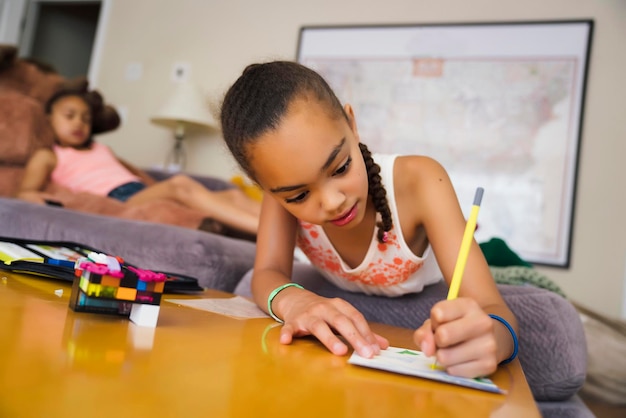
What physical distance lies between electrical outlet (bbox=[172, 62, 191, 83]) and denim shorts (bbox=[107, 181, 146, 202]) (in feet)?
4.53

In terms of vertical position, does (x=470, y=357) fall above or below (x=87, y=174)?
below

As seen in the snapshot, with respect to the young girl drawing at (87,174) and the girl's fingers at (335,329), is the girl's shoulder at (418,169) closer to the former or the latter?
the girl's fingers at (335,329)

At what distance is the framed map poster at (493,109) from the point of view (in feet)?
8.98

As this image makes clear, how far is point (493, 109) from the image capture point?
2867mm

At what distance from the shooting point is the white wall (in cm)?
266

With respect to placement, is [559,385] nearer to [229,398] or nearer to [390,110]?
[229,398]

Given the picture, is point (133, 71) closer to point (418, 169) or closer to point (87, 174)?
point (87, 174)

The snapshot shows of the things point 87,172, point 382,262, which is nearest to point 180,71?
point 87,172

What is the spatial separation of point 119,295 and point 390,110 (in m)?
2.66

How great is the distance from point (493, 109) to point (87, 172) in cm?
195

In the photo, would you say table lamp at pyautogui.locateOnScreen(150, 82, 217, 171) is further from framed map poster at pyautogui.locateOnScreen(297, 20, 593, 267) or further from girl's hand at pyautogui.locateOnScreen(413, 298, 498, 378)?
girl's hand at pyautogui.locateOnScreen(413, 298, 498, 378)

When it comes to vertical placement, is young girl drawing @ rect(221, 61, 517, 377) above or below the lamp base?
below

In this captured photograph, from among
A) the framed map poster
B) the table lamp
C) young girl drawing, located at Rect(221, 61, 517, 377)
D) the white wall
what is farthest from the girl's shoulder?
the table lamp

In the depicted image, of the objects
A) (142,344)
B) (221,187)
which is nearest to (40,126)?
A: (221,187)
